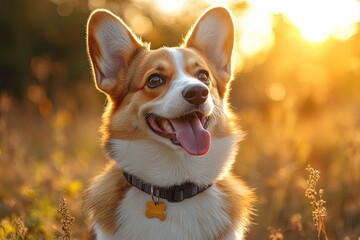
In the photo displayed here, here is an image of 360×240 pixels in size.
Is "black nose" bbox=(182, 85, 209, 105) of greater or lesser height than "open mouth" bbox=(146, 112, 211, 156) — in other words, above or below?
above

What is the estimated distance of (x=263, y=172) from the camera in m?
7.06

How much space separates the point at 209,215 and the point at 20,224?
1.19 m

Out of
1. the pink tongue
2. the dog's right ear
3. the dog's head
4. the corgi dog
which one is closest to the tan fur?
the corgi dog

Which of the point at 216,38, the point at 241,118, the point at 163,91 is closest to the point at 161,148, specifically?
the point at 163,91

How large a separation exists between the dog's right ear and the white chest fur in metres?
0.92

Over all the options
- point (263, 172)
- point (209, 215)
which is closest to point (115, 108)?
point (209, 215)

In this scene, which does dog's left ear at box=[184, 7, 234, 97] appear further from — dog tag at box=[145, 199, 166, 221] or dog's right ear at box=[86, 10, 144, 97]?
dog tag at box=[145, 199, 166, 221]

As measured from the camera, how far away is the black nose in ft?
11.4

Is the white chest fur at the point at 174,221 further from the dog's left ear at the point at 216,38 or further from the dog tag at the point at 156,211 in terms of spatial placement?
the dog's left ear at the point at 216,38

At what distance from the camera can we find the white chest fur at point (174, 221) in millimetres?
3469

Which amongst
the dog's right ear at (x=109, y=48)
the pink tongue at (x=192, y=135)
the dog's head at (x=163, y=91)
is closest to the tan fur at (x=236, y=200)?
the dog's head at (x=163, y=91)

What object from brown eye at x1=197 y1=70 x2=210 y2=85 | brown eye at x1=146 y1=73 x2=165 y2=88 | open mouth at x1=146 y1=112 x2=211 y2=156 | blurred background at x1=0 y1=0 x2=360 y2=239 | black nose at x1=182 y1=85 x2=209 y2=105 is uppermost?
black nose at x1=182 y1=85 x2=209 y2=105

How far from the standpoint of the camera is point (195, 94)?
11.4 ft

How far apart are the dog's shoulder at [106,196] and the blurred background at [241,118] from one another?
0.52 metres
